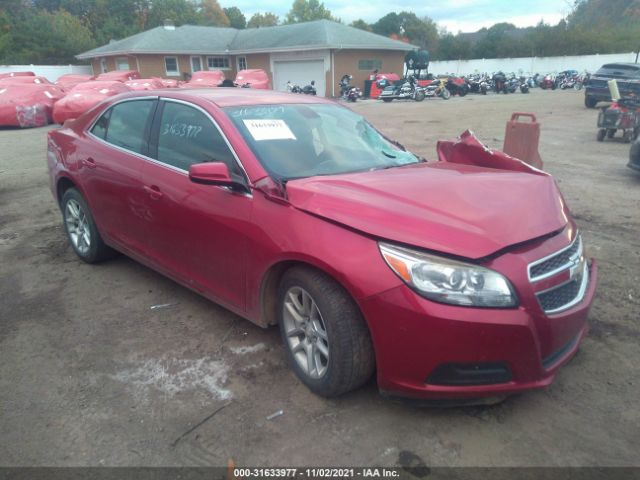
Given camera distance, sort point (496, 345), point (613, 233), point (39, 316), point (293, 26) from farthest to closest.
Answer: point (293, 26)
point (613, 233)
point (39, 316)
point (496, 345)

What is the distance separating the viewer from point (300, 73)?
33.7 meters

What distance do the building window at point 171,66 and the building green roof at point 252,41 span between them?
88 cm

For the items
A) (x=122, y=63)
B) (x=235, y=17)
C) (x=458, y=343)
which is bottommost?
(x=458, y=343)

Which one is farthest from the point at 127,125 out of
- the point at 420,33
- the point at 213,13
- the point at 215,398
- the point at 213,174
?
the point at 213,13

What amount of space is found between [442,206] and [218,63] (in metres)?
38.2

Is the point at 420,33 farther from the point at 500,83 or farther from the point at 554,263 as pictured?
the point at 554,263

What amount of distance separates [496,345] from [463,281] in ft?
1.08

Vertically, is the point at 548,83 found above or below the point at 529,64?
below

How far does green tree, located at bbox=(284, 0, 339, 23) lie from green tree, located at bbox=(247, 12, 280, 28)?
125 inches

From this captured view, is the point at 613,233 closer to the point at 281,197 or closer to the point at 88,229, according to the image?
the point at 281,197

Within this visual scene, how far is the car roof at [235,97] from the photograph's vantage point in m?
3.64

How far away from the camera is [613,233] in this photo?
17.9ft

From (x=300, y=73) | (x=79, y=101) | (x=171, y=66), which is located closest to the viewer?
(x=79, y=101)

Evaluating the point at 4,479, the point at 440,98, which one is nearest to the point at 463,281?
the point at 4,479
